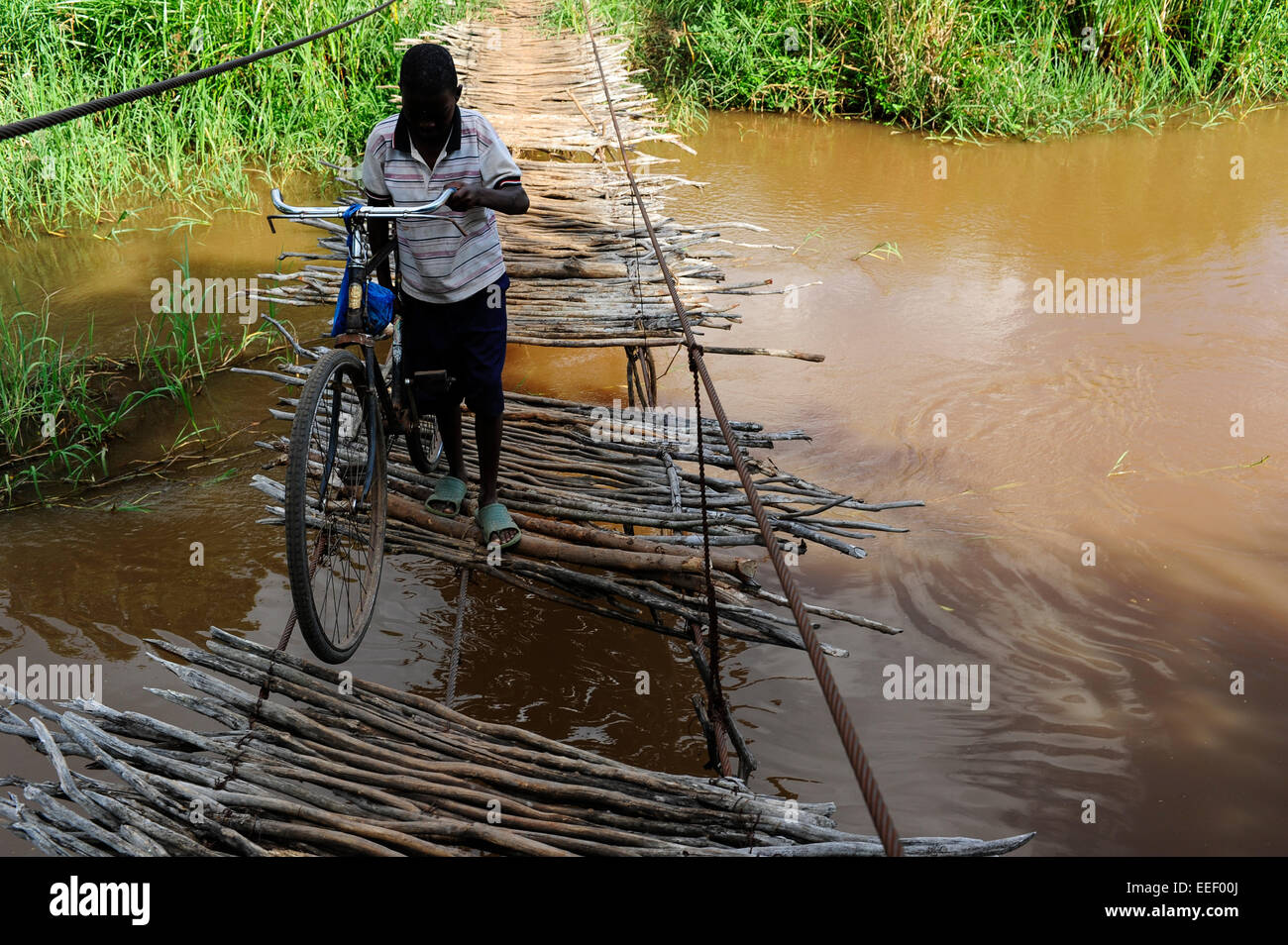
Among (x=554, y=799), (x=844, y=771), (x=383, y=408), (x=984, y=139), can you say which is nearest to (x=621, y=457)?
(x=383, y=408)

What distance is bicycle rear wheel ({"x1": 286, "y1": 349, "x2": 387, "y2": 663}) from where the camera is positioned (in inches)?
80.7

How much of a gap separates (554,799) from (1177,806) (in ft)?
5.37

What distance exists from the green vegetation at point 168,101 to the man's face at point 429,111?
4.57 metres

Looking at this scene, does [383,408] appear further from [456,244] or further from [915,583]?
[915,583]

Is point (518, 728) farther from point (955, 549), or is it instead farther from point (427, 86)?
point (955, 549)

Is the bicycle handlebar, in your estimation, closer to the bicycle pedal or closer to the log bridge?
the bicycle pedal

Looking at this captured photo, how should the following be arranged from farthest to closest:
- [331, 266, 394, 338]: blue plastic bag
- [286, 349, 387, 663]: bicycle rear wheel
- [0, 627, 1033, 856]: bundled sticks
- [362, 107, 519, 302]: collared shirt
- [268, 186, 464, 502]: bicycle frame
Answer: [362, 107, 519, 302]: collared shirt, [331, 266, 394, 338]: blue plastic bag, [268, 186, 464, 502]: bicycle frame, [286, 349, 387, 663]: bicycle rear wheel, [0, 627, 1033, 856]: bundled sticks

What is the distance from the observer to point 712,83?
9031 millimetres

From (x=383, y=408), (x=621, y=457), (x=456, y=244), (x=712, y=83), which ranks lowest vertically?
(x=621, y=457)

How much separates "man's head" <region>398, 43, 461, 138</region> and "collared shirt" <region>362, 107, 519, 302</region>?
72mm

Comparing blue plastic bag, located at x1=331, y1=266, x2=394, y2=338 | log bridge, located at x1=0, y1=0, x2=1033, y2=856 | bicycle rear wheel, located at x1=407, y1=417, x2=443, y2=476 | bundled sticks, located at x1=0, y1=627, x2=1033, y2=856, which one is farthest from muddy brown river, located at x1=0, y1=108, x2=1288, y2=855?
blue plastic bag, located at x1=331, y1=266, x2=394, y2=338

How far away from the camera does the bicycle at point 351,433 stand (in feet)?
6.75

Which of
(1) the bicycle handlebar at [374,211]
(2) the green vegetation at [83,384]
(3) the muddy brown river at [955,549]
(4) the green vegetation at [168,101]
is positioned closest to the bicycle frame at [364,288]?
(1) the bicycle handlebar at [374,211]

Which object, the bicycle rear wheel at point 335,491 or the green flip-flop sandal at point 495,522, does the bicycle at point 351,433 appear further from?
the green flip-flop sandal at point 495,522
